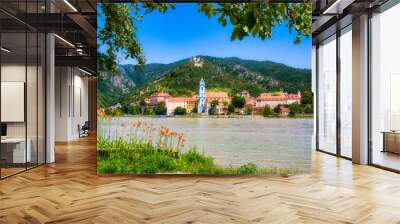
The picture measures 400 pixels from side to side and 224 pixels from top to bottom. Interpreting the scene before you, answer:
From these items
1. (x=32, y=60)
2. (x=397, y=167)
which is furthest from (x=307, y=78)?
(x=32, y=60)

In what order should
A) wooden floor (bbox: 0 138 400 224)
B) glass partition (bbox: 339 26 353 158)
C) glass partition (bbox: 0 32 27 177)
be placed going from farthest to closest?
→ glass partition (bbox: 339 26 353 158) < glass partition (bbox: 0 32 27 177) < wooden floor (bbox: 0 138 400 224)

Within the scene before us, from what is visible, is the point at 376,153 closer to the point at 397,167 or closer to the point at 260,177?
the point at 397,167

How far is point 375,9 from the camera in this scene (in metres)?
7.41

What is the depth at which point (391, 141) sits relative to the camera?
274 inches

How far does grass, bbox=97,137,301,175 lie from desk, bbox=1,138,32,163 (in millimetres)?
1414

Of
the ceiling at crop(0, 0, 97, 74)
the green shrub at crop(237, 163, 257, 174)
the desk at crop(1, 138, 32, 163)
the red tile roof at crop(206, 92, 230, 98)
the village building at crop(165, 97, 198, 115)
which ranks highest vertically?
the ceiling at crop(0, 0, 97, 74)

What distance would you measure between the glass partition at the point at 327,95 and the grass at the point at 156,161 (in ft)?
12.5

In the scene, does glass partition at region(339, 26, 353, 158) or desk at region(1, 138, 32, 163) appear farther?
glass partition at region(339, 26, 353, 158)

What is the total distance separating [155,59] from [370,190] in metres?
3.95

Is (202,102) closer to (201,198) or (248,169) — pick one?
(248,169)

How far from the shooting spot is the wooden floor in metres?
3.94

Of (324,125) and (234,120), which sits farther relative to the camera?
(324,125)

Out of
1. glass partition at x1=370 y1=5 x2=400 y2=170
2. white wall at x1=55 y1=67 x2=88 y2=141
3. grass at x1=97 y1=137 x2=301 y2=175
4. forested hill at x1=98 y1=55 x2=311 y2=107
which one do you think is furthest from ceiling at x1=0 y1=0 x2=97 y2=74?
Answer: glass partition at x1=370 y1=5 x2=400 y2=170

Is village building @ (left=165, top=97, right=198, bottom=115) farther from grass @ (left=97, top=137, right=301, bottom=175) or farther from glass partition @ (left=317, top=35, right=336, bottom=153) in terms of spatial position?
glass partition @ (left=317, top=35, right=336, bottom=153)
